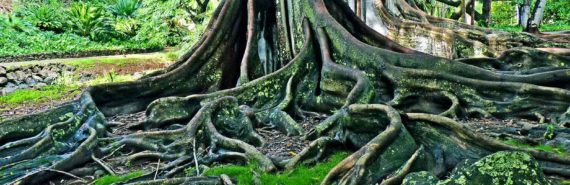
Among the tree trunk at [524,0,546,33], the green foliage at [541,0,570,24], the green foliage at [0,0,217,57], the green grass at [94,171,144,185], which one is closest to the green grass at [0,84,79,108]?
the green foliage at [0,0,217,57]

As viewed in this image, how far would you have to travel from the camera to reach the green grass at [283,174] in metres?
4.39

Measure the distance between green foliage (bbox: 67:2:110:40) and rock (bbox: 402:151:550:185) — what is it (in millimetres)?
18593

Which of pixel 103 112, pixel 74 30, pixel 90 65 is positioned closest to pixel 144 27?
pixel 90 65

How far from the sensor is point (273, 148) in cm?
548

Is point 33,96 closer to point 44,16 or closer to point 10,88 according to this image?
point 10,88

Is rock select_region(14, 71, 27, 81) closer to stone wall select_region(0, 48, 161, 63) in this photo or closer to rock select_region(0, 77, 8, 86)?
rock select_region(0, 77, 8, 86)

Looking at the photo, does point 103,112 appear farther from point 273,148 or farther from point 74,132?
point 273,148

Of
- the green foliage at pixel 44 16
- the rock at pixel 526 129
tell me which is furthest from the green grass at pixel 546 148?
the green foliage at pixel 44 16

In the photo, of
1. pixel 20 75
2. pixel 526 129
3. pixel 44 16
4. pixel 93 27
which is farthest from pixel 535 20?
pixel 44 16

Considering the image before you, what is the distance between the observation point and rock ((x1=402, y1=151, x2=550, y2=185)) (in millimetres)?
3299

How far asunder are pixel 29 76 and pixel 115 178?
35.5ft

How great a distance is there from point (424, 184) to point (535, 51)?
484cm

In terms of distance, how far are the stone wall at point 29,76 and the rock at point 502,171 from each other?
12.5 m

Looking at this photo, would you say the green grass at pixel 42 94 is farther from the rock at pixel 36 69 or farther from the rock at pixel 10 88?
the rock at pixel 10 88
